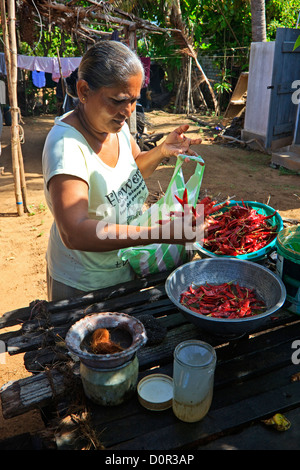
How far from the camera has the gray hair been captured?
1623mm

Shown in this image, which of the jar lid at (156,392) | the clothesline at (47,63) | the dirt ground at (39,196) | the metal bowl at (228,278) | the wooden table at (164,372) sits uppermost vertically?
the clothesline at (47,63)

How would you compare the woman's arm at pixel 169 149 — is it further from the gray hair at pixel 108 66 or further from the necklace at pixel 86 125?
the gray hair at pixel 108 66

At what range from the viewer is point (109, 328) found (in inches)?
57.8

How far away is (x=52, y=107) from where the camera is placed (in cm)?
1534

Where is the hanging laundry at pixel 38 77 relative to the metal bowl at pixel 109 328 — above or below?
above

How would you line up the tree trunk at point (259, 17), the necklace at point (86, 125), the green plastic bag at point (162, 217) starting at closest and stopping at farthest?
the necklace at point (86, 125) < the green plastic bag at point (162, 217) < the tree trunk at point (259, 17)

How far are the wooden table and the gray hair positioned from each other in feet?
3.56

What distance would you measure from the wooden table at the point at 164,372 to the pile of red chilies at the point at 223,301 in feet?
0.35

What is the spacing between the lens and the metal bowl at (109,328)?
1.24 meters

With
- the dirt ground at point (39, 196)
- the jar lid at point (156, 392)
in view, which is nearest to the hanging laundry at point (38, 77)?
the dirt ground at point (39, 196)

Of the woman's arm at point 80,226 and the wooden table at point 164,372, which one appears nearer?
the wooden table at point 164,372
